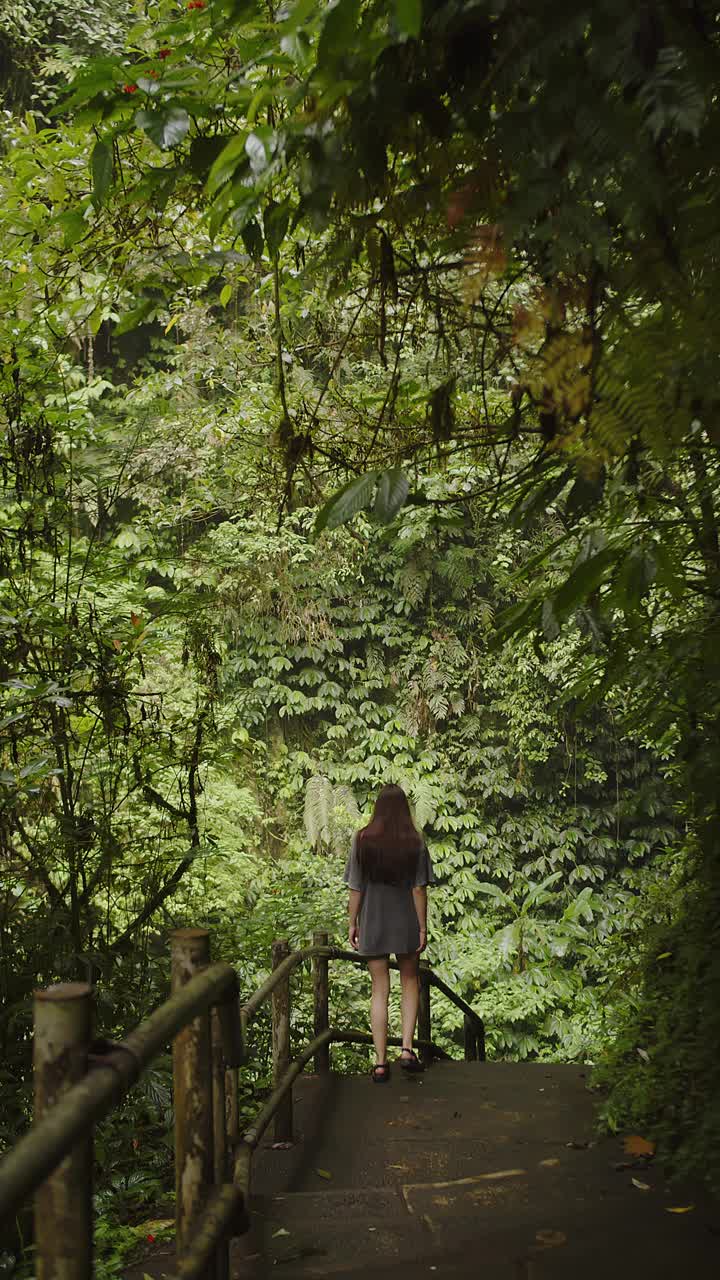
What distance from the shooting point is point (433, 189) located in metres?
2.16

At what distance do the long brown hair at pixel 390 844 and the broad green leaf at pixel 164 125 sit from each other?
369cm

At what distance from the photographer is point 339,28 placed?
5.02 feet

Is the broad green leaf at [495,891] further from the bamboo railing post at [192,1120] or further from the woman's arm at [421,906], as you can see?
the bamboo railing post at [192,1120]

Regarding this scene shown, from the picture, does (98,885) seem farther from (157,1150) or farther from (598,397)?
(598,397)

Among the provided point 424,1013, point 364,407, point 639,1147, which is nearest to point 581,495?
point 364,407

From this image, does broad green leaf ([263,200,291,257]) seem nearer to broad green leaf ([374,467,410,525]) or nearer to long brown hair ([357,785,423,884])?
broad green leaf ([374,467,410,525])

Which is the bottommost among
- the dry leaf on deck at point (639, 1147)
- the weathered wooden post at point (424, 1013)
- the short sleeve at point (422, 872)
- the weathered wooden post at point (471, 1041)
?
the weathered wooden post at point (471, 1041)

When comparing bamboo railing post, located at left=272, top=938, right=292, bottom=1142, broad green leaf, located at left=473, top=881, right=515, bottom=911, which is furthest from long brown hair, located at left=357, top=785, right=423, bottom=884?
broad green leaf, located at left=473, top=881, right=515, bottom=911

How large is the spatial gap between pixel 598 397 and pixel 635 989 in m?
3.75

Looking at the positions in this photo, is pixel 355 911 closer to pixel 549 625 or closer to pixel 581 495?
pixel 549 625

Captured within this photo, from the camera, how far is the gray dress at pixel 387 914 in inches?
205

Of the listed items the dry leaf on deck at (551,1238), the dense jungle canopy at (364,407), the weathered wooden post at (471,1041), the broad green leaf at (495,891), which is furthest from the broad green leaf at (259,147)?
the broad green leaf at (495,891)

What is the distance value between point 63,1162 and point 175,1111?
0.60m

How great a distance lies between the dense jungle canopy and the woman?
92 centimetres
